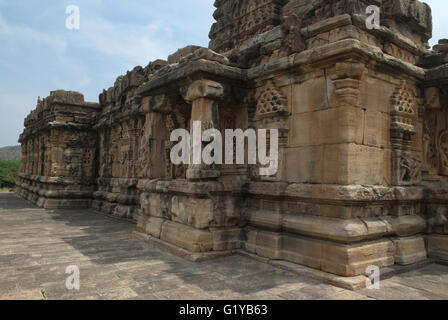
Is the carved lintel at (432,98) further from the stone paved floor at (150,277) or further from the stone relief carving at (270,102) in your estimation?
the stone paved floor at (150,277)

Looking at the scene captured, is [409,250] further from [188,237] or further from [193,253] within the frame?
[188,237]

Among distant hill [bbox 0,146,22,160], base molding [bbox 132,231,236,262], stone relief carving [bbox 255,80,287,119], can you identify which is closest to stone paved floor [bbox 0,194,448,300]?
base molding [bbox 132,231,236,262]

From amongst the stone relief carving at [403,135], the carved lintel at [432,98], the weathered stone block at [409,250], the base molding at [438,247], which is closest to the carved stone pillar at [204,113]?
the stone relief carving at [403,135]

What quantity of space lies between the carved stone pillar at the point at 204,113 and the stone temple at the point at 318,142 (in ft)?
0.06

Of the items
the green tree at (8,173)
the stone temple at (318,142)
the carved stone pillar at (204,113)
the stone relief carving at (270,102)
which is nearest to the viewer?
the stone temple at (318,142)

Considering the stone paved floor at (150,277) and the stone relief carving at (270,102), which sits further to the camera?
the stone relief carving at (270,102)

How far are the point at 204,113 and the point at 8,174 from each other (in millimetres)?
32851

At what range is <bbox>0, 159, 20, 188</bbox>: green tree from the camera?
2751 centimetres

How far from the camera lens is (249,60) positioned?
19.3ft

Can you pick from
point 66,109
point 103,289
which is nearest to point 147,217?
point 103,289

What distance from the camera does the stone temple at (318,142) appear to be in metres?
4.32

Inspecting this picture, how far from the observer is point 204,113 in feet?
17.7

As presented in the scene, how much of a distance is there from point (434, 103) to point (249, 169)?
3.01 meters
